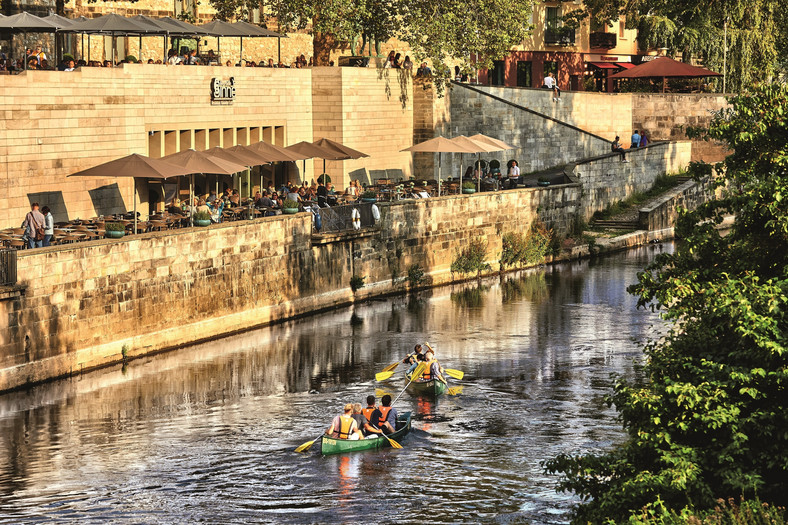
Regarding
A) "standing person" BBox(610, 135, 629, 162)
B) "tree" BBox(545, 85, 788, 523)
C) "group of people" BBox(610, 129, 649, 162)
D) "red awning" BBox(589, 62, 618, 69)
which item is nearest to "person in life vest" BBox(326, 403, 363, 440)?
"tree" BBox(545, 85, 788, 523)

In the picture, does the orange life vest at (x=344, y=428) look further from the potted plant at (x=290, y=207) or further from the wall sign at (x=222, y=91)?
the wall sign at (x=222, y=91)

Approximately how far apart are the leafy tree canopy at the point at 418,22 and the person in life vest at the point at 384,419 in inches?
974

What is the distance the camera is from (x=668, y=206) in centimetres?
5994

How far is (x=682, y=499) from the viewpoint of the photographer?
53.9 ft

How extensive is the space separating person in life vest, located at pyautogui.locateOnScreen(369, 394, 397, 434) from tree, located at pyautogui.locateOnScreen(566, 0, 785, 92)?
43.1 metres

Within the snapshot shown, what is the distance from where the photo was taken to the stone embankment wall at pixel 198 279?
30484 mm

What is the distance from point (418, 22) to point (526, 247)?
9.10 meters

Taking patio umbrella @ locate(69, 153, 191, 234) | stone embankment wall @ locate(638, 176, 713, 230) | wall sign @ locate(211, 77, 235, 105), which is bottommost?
stone embankment wall @ locate(638, 176, 713, 230)

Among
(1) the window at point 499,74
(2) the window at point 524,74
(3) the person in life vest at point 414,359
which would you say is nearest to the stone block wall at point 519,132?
(1) the window at point 499,74

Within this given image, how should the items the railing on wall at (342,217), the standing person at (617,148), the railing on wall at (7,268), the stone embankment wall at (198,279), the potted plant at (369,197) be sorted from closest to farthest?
the railing on wall at (7,268) < the stone embankment wall at (198,279) < the railing on wall at (342,217) < the potted plant at (369,197) < the standing person at (617,148)

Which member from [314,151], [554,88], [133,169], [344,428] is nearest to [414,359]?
[344,428]

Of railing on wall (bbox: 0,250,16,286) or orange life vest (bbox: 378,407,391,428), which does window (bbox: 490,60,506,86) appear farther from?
orange life vest (bbox: 378,407,391,428)

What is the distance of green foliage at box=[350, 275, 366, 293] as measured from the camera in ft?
139

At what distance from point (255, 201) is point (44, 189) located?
22.4 ft
